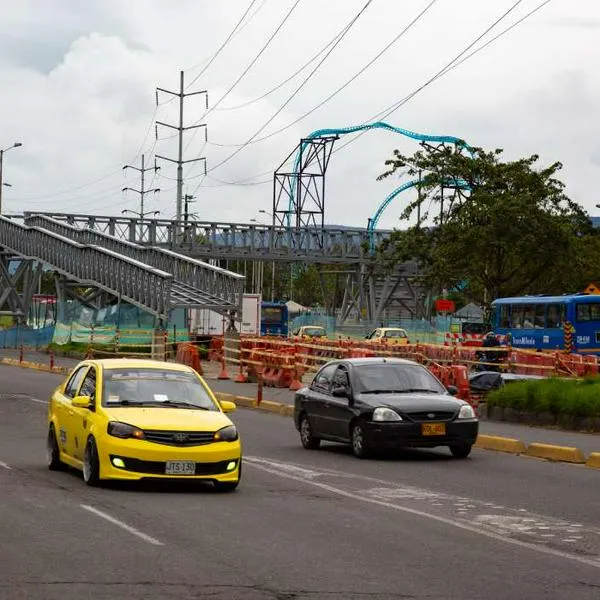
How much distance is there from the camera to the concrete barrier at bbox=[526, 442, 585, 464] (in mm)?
20439

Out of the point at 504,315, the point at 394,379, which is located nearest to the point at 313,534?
the point at 394,379

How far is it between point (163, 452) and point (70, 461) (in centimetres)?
223

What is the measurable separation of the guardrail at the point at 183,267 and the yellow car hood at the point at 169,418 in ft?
138

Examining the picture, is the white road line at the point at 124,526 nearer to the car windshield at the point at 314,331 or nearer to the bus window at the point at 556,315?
the bus window at the point at 556,315

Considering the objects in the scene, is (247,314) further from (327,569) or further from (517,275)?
(327,569)

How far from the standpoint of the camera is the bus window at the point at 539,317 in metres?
52.2

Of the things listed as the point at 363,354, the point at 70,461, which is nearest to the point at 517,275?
the point at 363,354

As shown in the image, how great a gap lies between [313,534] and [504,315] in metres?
43.2

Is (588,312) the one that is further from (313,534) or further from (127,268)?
(313,534)

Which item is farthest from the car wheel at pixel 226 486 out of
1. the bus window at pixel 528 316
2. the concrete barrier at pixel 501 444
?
the bus window at pixel 528 316

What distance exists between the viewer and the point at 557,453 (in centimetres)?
2081

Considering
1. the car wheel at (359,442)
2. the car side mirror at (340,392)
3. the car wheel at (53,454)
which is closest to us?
the car wheel at (53,454)

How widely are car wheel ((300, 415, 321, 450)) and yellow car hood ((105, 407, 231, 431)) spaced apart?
6474 millimetres

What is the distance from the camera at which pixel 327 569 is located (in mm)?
10102
